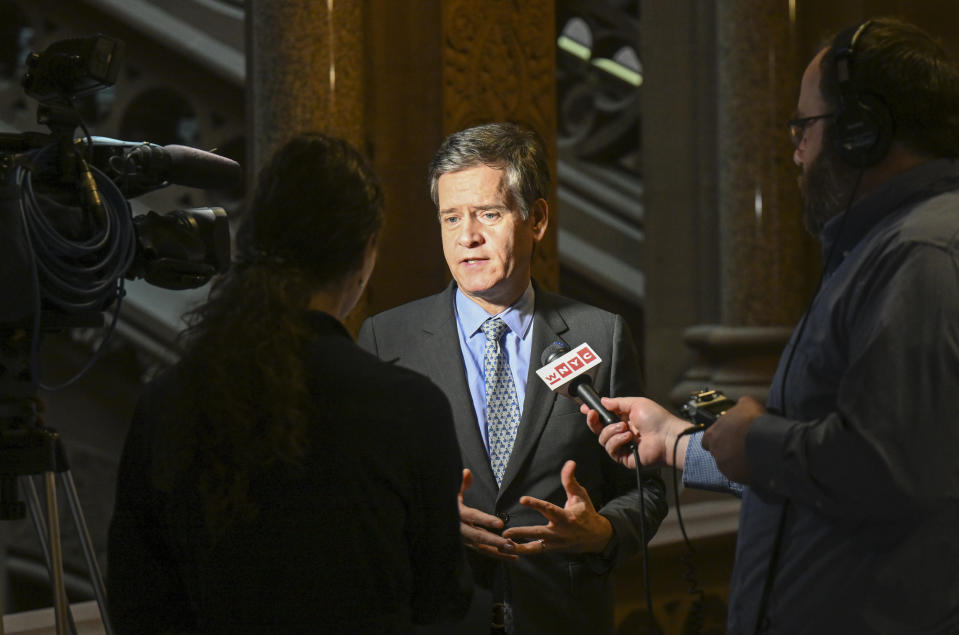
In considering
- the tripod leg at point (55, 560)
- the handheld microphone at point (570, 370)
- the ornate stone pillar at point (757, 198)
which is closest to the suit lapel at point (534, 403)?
the handheld microphone at point (570, 370)

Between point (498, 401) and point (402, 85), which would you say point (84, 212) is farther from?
point (402, 85)

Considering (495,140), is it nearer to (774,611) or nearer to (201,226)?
(201,226)

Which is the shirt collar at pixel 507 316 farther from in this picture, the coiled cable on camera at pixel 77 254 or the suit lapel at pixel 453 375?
the coiled cable on camera at pixel 77 254

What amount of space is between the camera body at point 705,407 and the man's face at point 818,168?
0.94 feet

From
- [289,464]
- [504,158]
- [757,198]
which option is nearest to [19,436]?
[289,464]

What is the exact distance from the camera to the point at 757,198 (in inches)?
184

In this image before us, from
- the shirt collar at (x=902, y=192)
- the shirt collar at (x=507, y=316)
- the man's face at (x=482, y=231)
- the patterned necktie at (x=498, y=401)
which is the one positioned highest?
the shirt collar at (x=902, y=192)

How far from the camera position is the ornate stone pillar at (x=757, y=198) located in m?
4.62

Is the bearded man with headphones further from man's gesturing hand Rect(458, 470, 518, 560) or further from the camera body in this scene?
man's gesturing hand Rect(458, 470, 518, 560)

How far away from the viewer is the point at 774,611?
1.50 metres

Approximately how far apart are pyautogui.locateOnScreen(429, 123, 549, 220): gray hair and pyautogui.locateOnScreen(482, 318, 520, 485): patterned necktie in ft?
0.80

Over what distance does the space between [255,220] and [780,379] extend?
0.73 meters

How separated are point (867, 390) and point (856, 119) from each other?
37 cm

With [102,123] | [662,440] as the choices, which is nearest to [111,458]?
[102,123]
